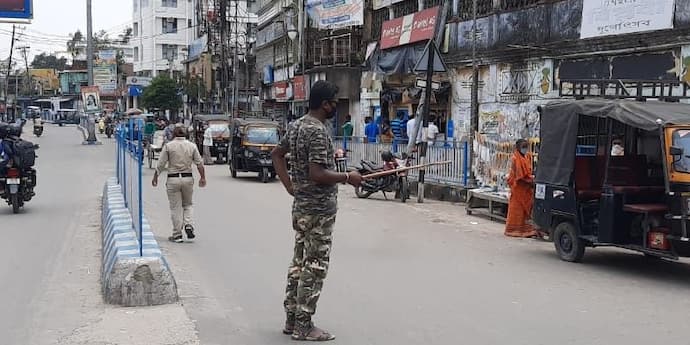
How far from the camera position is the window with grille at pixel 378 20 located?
108ft

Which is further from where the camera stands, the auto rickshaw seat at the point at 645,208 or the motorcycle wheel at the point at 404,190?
the motorcycle wheel at the point at 404,190

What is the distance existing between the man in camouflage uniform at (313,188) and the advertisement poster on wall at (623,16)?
12.1 meters

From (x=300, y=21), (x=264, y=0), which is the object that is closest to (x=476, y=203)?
(x=300, y=21)

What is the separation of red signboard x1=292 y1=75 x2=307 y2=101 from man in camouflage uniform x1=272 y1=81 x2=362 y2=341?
32.7 m

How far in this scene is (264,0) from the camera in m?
57.0

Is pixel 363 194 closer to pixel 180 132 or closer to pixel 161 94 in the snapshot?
pixel 180 132

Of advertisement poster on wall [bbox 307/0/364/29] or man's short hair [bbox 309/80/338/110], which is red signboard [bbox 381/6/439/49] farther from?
man's short hair [bbox 309/80/338/110]

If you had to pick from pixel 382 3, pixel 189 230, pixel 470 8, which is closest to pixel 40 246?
pixel 189 230

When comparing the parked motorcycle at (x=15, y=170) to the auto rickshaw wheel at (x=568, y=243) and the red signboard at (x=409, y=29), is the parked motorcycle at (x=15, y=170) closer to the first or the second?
the auto rickshaw wheel at (x=568, y=243)

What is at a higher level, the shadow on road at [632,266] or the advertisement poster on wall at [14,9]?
the advertisement poster on wall at [14,9]

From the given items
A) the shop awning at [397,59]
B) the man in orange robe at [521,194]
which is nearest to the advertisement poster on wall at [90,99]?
the shop awning at [397,59]

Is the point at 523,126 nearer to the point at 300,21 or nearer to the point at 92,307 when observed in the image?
the point at 92,307

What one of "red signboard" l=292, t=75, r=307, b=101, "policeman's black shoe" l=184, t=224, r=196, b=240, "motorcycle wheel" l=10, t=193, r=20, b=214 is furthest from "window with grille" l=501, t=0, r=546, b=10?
"red signboard" l=292, t=75, r=307, b=101

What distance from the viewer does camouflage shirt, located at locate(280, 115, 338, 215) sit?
5926mm
